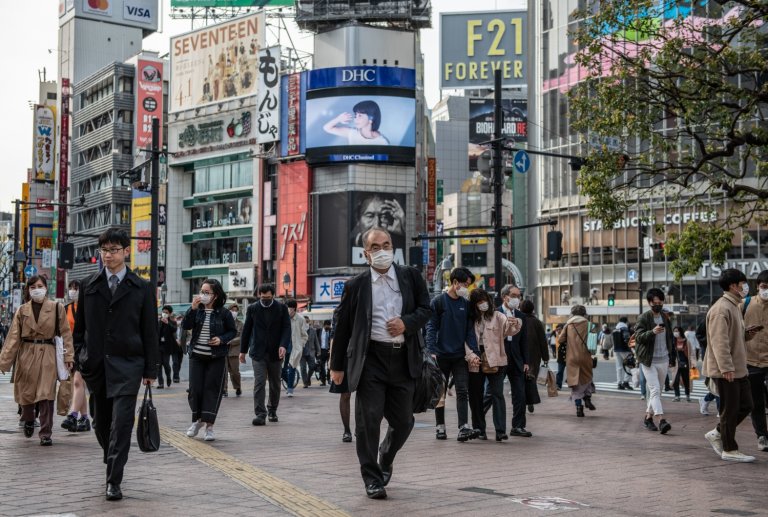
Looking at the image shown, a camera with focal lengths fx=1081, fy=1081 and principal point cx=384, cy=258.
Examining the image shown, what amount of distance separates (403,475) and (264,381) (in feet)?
18.4

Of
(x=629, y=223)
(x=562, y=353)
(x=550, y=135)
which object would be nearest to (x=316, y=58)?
(x=550, y=135)

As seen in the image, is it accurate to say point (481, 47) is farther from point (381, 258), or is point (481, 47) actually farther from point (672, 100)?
point (381, 258)

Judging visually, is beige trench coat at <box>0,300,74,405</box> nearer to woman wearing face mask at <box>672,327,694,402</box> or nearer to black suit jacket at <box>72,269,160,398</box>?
black suit jacket at <box>72,269,160,398</box>

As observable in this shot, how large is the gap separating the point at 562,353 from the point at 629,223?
4592cm

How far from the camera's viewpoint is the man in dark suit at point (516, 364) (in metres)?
12.8

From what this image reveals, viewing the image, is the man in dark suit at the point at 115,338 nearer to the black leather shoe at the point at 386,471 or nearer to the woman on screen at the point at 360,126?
the black leather shoe at the point at 386,471

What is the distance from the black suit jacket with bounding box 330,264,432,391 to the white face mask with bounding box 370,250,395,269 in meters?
0.07

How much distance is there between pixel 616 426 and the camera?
14117 millimetres

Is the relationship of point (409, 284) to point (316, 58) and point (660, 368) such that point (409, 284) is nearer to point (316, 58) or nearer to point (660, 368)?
point (660, 368)

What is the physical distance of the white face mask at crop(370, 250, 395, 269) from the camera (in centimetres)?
767

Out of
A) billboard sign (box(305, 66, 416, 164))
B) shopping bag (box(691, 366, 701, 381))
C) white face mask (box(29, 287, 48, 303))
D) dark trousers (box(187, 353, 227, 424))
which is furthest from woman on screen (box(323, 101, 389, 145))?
white face mask (box(29, 287, 48, 303))

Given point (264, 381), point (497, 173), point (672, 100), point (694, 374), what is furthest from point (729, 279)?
point (694, 374)

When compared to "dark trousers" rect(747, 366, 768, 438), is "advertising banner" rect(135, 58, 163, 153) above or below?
above

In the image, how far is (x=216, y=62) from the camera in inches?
3113
